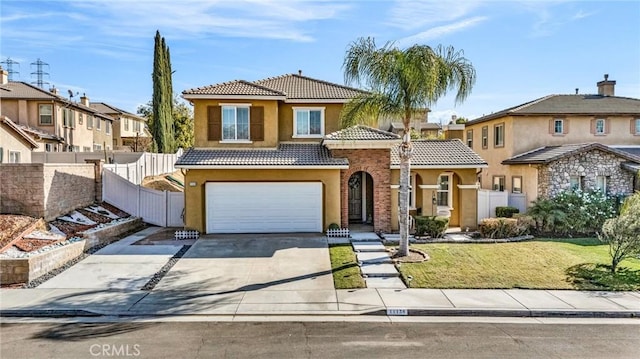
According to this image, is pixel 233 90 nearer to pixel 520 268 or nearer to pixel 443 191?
pixel 443 191

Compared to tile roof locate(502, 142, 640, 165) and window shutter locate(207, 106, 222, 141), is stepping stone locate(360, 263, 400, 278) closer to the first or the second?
window shutter locate(207, 106, 222, 141)

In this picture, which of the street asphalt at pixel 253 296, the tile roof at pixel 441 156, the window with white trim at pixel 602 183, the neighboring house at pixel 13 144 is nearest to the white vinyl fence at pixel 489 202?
the tile roof at pixel 441 156

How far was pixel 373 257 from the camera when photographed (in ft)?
44.3

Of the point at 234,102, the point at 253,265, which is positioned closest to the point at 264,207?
the point at 253,265

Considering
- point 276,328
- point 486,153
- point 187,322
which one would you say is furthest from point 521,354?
point 486,153

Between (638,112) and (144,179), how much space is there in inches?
1152

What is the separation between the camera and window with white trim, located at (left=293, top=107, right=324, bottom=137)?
1884 cm

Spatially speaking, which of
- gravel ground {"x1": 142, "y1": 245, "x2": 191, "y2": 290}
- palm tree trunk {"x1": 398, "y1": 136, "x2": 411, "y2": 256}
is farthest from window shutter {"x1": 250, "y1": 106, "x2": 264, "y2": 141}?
palm tree trunk {"x1": 398, "y1": 136, "x2": 411, "y2": 256}

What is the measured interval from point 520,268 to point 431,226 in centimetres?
427

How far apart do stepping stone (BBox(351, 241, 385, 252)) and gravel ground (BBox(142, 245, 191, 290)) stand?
20.0 feet

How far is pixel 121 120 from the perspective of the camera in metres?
46.8

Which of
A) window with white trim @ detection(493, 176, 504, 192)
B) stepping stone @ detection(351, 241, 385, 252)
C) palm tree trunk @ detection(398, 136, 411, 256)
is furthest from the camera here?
window with white trim @ detection(493, 176, 504, 192)

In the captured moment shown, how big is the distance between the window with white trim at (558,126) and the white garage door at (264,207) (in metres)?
15.6

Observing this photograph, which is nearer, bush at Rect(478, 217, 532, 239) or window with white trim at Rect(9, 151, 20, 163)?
bush at Rect(478, 217, 532, 239)
